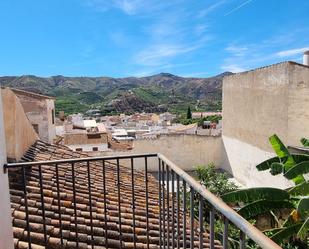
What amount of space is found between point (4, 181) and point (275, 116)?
11966mm

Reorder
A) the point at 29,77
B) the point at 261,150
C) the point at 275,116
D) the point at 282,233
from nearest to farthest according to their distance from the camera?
the point at 282,233
the point at 275,116
the point at 261,150
the point at 29,77

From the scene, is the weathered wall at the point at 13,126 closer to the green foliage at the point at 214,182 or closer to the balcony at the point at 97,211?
the balcony at the point at 97,211

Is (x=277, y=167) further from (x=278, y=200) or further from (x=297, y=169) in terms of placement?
(x=278, y=200)

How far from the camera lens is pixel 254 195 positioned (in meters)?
6.64

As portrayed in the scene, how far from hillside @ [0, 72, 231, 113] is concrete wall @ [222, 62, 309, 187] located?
112 ft

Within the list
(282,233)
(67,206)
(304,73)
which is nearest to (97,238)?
(67,206)

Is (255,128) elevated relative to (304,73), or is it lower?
lower

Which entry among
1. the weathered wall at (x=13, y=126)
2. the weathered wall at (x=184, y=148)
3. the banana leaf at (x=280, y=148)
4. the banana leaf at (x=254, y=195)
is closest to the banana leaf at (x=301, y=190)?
the banana leaf at (x=254, y=195)

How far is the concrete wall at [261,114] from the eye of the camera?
479 inches

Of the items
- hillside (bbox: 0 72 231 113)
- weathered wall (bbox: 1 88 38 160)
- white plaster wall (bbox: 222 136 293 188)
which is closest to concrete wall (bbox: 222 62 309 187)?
white plaster wall (bbox: 222 136 293 188)

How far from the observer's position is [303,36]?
1994cm

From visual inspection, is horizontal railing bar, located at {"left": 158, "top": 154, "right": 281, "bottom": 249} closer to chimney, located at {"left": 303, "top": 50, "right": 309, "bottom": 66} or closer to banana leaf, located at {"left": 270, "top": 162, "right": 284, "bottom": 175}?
banana leaf, located at {"left": 270, "top": 162, "right": 284, "bottom": 175}

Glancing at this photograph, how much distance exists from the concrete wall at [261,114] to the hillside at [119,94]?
34257 mm

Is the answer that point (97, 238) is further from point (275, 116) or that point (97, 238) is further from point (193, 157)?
point (193, 157)
